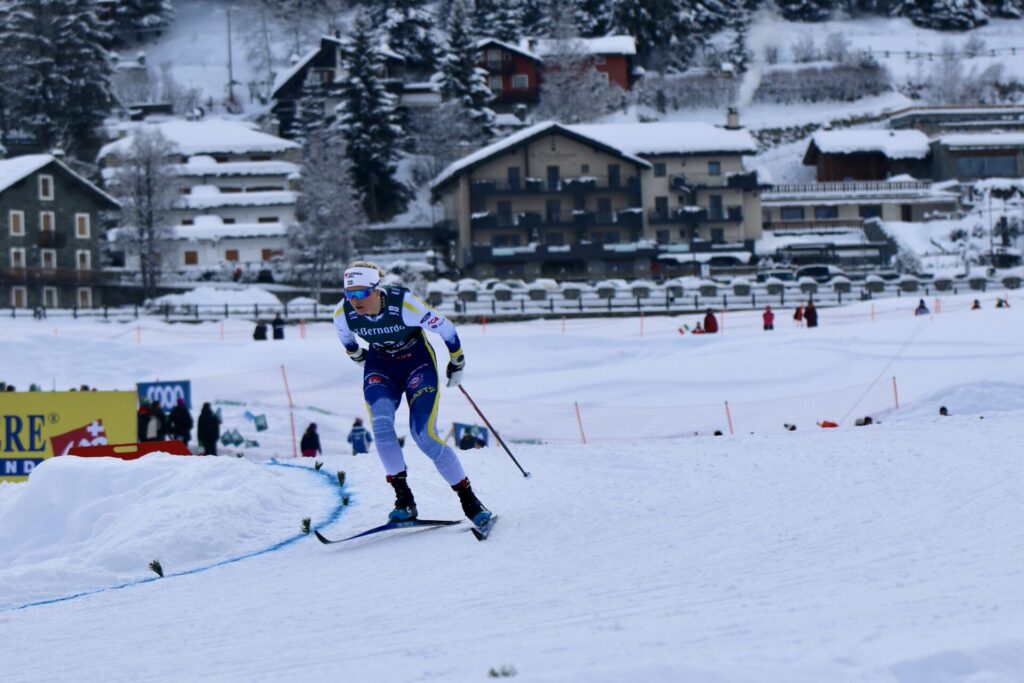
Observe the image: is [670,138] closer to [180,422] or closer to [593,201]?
[593,201]

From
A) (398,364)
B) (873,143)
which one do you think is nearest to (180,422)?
(398,364)

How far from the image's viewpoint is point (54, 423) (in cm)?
1741

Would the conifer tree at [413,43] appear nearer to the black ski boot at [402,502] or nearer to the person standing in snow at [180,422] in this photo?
the person standing in snow at [180,422]

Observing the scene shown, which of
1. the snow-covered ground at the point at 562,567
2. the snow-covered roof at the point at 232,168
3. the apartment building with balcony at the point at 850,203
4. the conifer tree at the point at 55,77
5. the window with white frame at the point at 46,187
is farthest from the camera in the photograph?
the conifer tree at the point at 55,77

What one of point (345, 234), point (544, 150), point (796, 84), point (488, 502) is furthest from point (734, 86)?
point (488, 502)

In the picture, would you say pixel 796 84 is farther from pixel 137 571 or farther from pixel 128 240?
pixel 137 571

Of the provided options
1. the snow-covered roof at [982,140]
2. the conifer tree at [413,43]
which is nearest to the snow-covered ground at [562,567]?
the snow-covered roof at [982,140]

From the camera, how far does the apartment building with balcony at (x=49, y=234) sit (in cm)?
6097

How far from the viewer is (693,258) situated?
241ft

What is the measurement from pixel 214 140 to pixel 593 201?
25810 mm

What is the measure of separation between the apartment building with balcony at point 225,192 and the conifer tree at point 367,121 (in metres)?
4.32

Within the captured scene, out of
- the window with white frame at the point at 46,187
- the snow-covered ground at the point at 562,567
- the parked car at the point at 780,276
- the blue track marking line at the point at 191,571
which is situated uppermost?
the window with white frame at the point at 46,187

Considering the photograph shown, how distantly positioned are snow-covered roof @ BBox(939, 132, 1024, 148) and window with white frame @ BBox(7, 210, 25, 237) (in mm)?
→ 57018

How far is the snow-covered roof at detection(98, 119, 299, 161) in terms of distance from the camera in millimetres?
83375
